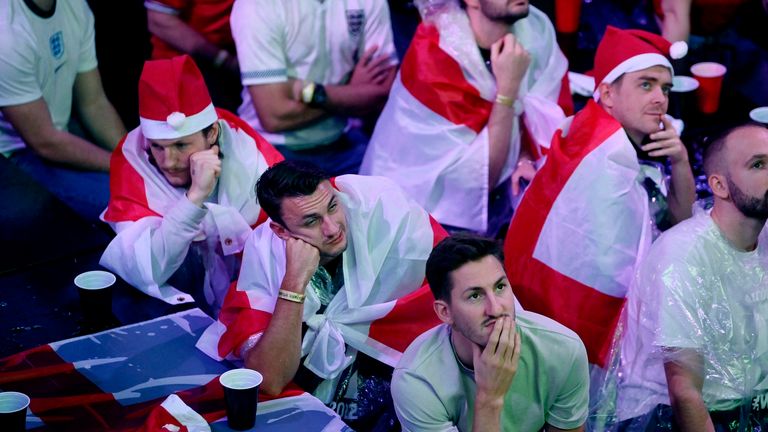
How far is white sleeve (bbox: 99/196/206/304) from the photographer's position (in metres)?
3.25

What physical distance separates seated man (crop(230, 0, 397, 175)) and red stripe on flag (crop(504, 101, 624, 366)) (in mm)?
1062

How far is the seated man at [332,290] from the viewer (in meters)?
3.03

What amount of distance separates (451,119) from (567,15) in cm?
109

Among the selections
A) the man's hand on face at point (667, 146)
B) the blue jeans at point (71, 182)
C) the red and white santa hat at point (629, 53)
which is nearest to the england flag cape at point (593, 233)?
the man's hand on face at point (667, 146)

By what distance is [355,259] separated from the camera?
3.20m

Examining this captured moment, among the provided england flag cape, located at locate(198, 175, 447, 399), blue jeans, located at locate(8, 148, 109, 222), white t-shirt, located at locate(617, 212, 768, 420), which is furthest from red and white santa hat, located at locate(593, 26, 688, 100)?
blue jeans, located at locate(8, 148, 109, 222)

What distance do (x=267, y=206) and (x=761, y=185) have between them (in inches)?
51.7

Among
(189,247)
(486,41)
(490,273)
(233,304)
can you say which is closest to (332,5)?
(486,41)

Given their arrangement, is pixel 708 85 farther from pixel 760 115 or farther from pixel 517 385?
pixel 517 385

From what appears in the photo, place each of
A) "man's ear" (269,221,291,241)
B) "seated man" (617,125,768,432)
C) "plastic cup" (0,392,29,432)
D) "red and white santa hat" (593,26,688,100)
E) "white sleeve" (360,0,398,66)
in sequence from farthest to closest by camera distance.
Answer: "white sleeve" (360,0,398,66) < "red and white santa hat" (593,26,688,100) < "man's ear" (269,221,291,241) < "seated man" (617,125,768,432) < "plastic cup" (0,392,29,432)

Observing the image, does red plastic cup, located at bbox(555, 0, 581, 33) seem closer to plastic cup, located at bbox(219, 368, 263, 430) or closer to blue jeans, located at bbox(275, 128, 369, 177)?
blue jeans, located at bbox(275, 128, 369, 177)

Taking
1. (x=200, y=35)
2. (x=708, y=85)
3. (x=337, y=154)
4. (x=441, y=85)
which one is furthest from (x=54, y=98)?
(x=708, y=85)

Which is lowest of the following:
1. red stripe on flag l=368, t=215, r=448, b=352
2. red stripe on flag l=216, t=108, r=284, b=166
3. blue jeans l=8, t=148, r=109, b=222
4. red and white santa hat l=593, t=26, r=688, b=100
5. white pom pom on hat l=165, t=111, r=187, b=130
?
blue jeans l=8, t=148, r=109, b=222

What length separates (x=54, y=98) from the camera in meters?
4.24
